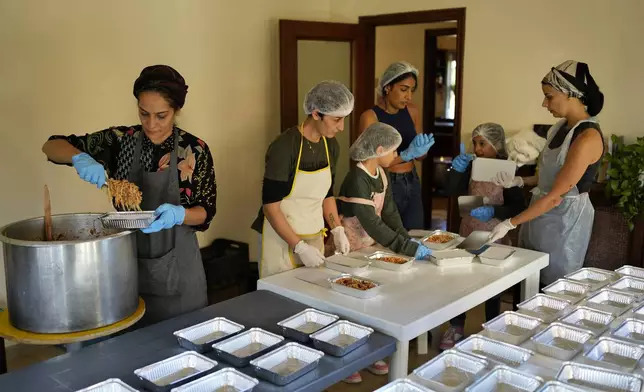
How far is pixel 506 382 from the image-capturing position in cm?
150

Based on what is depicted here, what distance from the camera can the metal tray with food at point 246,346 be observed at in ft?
5.05

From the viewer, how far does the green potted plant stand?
339cm

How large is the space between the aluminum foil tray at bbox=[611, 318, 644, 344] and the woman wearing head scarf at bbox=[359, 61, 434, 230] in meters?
1.54

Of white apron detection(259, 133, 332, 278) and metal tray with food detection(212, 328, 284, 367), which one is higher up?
white apron detection(259, 133, 332, 278)

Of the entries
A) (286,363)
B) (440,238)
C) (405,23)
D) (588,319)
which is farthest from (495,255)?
(405,23)

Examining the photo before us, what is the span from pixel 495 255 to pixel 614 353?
83 centimetres

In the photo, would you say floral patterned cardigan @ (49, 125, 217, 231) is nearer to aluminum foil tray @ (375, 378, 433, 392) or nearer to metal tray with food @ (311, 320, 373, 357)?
metal tray with food @ (311, 320, 373, 357)

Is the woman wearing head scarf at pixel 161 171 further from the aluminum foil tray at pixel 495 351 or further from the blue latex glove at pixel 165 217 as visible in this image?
the aluminum foil tray at pixel 495 351

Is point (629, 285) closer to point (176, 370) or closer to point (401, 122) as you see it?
point (401, 122)

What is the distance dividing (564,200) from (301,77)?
8.49 feet

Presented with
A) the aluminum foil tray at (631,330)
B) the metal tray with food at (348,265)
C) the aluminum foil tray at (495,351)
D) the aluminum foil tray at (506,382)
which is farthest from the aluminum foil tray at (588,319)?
the metal tray with food at (348,265)

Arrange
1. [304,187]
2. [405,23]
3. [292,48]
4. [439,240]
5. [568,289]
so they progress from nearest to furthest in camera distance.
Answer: [568,289] → [304,187] → [439,240] → [292,48] → [405,23]

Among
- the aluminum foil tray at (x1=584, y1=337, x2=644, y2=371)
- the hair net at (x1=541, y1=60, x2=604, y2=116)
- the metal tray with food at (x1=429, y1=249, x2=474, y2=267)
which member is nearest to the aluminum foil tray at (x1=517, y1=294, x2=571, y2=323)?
the aluminum foil tray at (x1=584, y1=337, x2=644, y2=371)

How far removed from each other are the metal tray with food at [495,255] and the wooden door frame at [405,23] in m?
1.91
